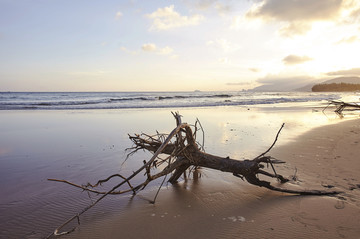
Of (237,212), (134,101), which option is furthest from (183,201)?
(134,101)

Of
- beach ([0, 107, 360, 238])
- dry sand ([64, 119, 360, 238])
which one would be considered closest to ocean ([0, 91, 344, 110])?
beach ([0, 107, 360, 238])

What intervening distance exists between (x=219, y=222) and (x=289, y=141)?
5.30 m

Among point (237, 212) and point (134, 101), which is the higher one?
point (134, 101)

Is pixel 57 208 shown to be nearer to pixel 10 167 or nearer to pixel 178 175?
pixel 178 175

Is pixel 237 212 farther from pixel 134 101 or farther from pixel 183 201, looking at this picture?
pixel 134 101

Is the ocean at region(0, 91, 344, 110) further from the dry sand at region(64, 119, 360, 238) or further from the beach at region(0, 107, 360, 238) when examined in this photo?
the dry sand at region(64, 119, 360, 238)

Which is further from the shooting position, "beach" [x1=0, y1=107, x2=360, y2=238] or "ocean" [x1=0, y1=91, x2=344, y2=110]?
"ocean" [x1=0, y1=91, x2=344, y2=110]

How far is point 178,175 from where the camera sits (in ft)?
13.8

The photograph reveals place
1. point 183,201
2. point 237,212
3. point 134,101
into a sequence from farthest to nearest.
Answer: point 134,101 < point 183,201 < point 237,212

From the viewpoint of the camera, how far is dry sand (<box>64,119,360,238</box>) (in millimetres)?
2729

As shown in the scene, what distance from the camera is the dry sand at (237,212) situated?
2.73m

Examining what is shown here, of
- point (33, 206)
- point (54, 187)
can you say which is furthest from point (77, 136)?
point (33, 206)

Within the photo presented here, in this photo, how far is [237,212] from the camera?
319cm

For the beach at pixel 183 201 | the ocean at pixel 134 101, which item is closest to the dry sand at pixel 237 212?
the beach at pixel 183 201
